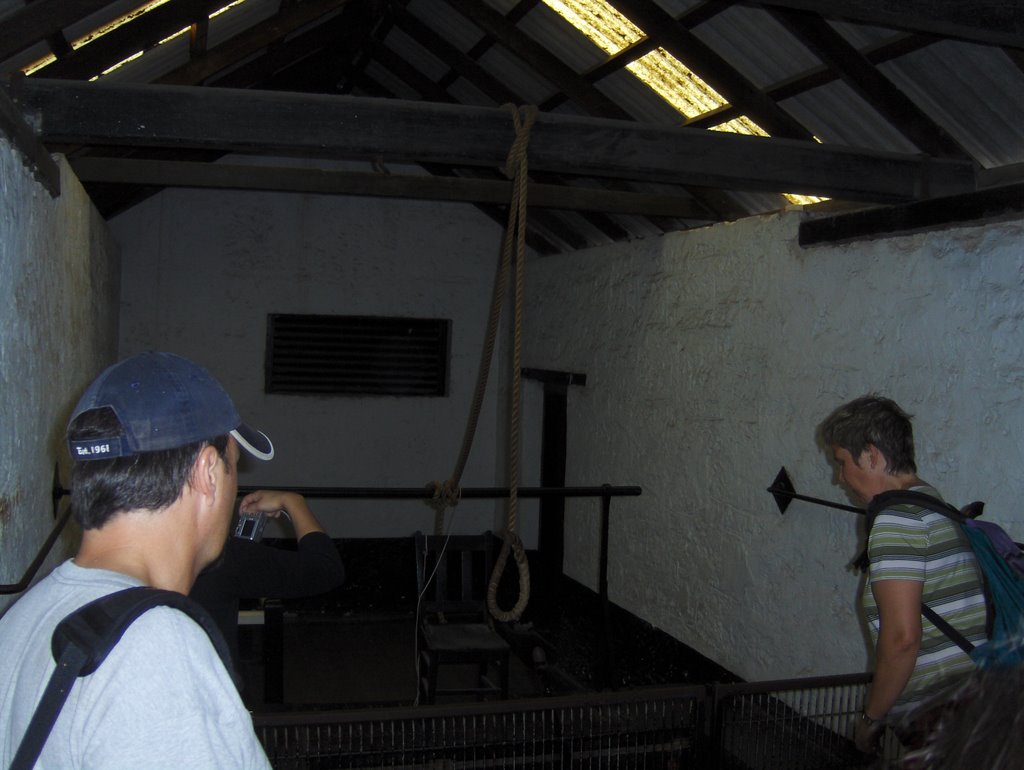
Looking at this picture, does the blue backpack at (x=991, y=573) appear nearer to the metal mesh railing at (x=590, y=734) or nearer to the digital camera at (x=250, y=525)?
the metal mesh railing at (x=590, y=734)

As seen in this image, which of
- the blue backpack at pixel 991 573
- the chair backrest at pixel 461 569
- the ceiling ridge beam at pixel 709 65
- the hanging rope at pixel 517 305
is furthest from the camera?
the chair backrest at pixel 461 569

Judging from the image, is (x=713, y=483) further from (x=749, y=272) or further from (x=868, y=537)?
(x=868, y=537)

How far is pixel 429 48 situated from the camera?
4801mm

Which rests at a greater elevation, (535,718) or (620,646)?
(535,718)

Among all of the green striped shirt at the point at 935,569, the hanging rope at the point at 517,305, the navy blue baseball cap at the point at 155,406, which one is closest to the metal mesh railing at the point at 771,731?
the green striped shirt at the point at 935,569

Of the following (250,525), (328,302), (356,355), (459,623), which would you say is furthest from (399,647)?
(250,525)

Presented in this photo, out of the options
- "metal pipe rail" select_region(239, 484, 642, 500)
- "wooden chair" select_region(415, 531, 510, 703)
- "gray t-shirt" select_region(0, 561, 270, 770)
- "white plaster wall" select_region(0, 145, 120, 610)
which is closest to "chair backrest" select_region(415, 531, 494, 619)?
"wooden chair" select_region(415, 531, 510, 703)

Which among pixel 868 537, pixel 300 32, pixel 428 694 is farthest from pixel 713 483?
pixel 300 32

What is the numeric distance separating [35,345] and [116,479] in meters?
1.83

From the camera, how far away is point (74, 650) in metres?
0.80

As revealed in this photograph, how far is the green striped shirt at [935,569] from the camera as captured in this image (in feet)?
5.99

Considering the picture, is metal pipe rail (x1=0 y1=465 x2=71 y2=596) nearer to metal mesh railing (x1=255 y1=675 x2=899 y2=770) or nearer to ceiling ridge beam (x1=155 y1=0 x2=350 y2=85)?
metal mesh railing (x1=255 y1=675 x2=899 y2=770)

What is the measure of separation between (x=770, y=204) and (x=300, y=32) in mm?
2645

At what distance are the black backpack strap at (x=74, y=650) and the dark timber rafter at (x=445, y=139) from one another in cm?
203
